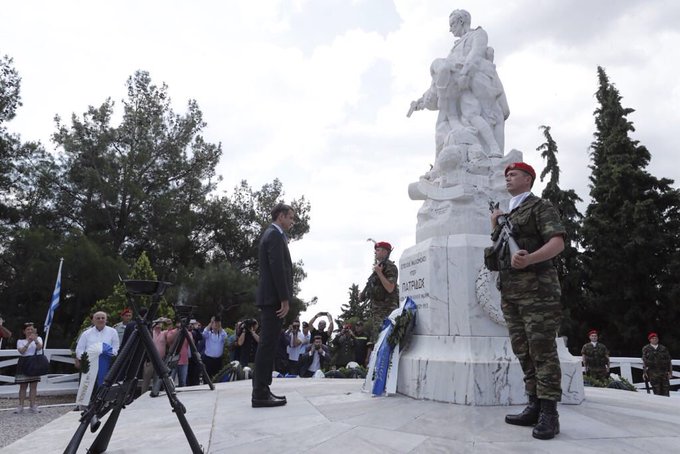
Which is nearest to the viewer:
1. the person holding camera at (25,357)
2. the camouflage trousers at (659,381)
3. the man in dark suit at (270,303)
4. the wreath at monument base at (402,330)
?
the man in dark suit at (270,303)

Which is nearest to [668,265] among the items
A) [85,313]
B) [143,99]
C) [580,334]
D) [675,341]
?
[675,341]

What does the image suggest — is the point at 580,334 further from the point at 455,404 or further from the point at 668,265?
the point at 455,404

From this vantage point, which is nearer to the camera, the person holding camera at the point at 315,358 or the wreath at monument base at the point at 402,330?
the wreath at monument base at the point at 402,330

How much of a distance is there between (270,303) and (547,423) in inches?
89.9

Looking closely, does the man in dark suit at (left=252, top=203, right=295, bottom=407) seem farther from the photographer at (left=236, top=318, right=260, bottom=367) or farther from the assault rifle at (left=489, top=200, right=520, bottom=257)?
the photographer at (left=236, top=318, right=260, bottom=367)

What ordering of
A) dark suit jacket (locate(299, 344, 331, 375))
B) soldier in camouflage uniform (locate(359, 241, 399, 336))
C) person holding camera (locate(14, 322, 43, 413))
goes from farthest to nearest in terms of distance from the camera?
dark suit jacket (locate(299, 344, 331, 375)) < person holding camera (locate(14, 322, 43, 413)) < soldier in camouflage uniform (locate(359, 241, 399, 336))

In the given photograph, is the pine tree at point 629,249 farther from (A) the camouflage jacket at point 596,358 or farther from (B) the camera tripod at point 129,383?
(B) the camera tripod at point 129,383

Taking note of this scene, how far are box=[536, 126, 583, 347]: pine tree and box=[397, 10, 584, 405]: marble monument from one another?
16.3 metres

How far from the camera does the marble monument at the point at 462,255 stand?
4305mm

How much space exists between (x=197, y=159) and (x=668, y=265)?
24339 millimetres

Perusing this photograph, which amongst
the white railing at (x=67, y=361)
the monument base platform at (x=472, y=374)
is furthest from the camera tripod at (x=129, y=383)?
the white railing at (x=67, y=361)

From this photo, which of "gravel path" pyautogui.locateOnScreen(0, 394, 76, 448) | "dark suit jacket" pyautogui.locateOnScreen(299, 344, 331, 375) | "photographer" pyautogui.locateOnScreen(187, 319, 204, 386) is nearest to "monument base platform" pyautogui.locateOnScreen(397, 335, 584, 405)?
"dark suit jacket" pyautogui.locateOnScreen(299, 344, 331, 375)

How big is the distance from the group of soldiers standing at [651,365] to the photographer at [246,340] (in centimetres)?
727

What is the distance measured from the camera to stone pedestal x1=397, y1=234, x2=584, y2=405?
4.20m
